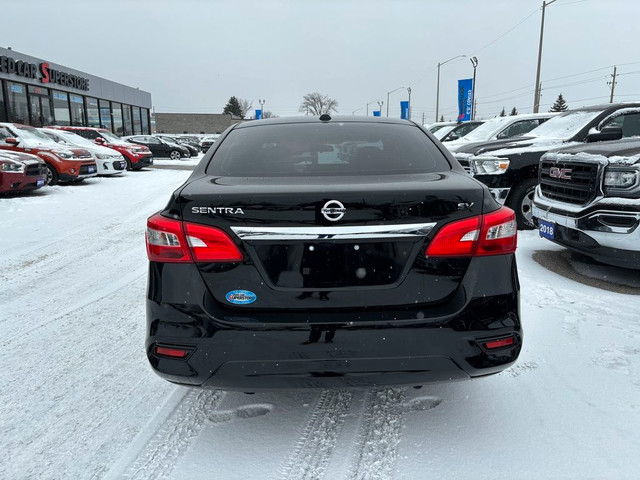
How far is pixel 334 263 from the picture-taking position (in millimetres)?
2029

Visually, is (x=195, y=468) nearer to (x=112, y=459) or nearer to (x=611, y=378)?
(x=112, y=459)

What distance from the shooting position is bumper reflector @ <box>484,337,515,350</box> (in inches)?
82.4

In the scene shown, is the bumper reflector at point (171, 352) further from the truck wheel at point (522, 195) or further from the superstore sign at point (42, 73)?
the superstore sign at point (42, 73)

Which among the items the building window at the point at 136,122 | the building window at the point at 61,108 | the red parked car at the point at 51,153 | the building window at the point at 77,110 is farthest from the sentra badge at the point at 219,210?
the building window at the point at 136,122

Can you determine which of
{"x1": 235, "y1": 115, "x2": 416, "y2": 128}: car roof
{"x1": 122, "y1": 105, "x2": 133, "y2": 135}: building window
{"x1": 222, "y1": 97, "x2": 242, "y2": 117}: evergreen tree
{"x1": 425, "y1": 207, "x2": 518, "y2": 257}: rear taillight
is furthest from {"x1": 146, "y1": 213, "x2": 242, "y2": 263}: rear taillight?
{"x1": 222, "y1": 97, "x2": 242, "y2": 117}: evergreen tree

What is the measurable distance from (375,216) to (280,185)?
47cm

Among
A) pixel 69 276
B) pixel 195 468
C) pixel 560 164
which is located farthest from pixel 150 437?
pixel 560 164

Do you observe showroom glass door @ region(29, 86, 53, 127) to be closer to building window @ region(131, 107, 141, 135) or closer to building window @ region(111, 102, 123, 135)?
building window @ region(111, 102, 123, 135)

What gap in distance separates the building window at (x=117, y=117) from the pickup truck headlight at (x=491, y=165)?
3673 centimetres

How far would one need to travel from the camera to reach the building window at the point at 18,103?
2484 centimetres

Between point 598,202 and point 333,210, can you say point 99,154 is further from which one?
point 333,210

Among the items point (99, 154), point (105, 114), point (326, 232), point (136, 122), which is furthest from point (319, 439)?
point (136, 122)

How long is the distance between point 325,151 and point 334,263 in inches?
40.2

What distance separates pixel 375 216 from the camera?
6.59 feet
